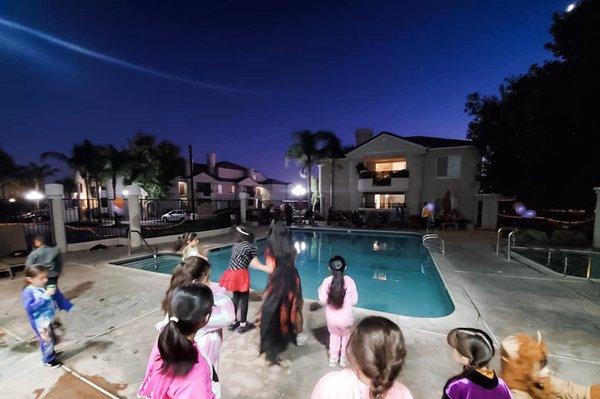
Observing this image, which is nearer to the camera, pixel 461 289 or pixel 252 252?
pixel 252 252

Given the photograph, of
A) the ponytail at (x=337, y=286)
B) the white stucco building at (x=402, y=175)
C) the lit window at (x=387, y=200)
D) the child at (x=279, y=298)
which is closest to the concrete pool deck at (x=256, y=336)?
the child at (x=279, y=298)

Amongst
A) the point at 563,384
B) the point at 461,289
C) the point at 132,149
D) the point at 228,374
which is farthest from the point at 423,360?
the point at 132,149

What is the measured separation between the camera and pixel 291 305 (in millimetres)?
3490

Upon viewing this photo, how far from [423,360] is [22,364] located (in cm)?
504

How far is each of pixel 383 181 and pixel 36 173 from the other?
5105cm

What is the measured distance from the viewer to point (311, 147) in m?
22.7

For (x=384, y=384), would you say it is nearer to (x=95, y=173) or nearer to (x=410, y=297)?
(x=410, y=297)

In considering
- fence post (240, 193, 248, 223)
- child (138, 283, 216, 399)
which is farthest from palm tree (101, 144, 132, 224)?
child (138, 283, 216, 399)

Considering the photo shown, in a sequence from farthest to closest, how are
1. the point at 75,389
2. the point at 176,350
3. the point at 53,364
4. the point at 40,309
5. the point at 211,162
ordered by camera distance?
the point at 211,162
the point at 53,364
the point at 40,309
the point at 75,389
the point at 176,350

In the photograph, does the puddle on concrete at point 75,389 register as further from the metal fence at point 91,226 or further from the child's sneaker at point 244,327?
the metal fence at point 91,226

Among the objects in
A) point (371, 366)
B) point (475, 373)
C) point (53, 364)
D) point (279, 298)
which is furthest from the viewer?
point (279, 298)

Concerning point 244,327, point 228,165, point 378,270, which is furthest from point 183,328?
point 228,165

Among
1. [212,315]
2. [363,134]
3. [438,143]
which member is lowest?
[212,315]

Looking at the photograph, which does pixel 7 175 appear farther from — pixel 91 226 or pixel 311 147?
pixel 311 147
